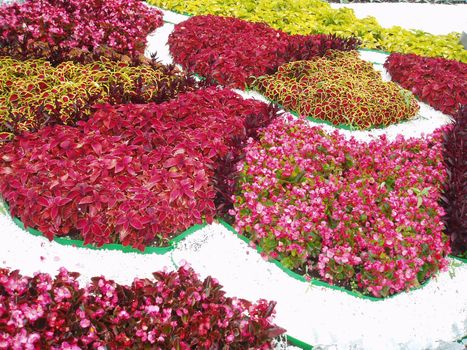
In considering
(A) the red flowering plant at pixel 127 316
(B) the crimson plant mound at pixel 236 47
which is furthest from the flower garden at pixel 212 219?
(B) the crimson plant mound at pixel 236 47

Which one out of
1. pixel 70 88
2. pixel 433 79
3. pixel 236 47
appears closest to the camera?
pixel 70 88

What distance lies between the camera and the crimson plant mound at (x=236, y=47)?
5.86 metres

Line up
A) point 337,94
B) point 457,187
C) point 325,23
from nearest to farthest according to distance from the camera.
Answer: point 457,187 < point 337,94 < point 325,23

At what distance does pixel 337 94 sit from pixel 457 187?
1.76m

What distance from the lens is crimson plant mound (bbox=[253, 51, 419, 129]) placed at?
5.29m

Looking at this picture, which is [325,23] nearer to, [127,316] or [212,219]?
[212,219]

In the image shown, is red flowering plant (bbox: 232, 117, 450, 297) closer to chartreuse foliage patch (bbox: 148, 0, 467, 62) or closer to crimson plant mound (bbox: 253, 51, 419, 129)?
crimson plant mound (bbox: 253, 51, 419, 129)

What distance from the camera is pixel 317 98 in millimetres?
5418

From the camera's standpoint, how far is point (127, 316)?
8.71ft

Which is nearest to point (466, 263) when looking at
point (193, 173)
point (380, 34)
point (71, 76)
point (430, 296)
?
point (430, 296)

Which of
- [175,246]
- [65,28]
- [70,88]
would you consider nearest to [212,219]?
[175,246]

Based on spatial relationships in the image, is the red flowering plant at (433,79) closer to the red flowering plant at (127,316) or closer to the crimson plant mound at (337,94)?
the crimson plant mound at (337,94)

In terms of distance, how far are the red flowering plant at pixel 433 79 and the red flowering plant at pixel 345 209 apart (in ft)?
5.45

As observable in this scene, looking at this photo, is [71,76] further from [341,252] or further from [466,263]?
[466,263]
